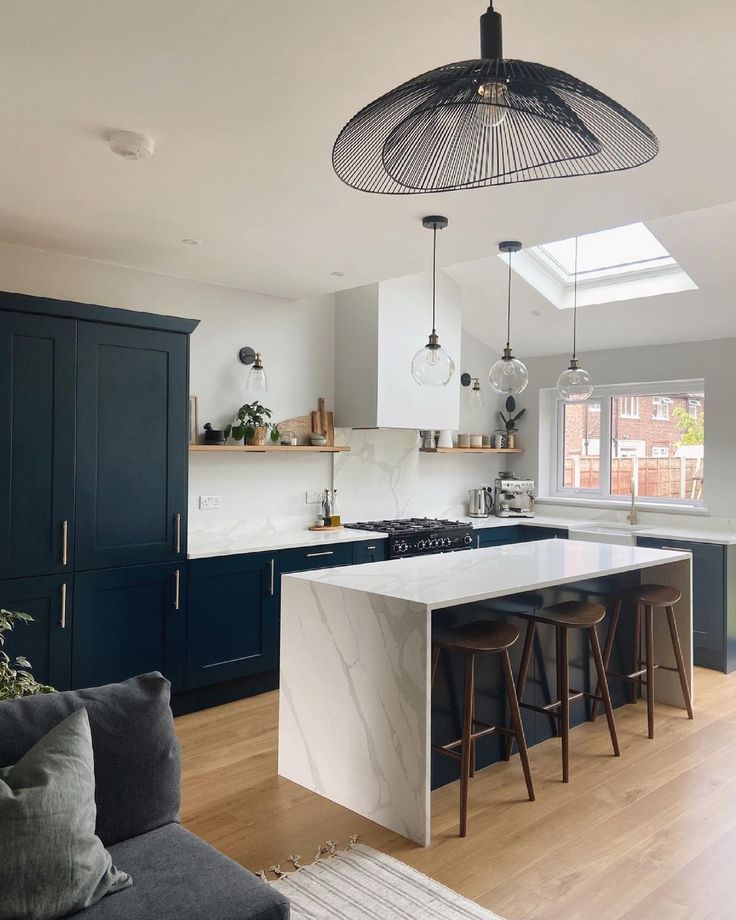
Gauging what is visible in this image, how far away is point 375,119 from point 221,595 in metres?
3.18

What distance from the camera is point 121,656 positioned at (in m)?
3.82

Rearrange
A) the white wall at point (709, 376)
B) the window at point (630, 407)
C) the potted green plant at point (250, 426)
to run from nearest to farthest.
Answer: the potted green plant at point (250, 426) → the white wall at point (709, 376) → the window at point (630, 407)

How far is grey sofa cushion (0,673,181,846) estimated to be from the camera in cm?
185

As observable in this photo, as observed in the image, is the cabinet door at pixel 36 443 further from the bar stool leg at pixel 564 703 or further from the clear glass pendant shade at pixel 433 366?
the bar stool leg at pixel 564 703

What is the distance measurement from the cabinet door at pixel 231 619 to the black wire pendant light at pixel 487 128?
2.90 meters

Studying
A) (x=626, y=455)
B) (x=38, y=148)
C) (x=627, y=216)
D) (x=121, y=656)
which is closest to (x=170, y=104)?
(x=38, y=148)

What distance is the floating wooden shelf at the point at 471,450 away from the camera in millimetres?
6039

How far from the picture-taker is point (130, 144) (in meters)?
2.55

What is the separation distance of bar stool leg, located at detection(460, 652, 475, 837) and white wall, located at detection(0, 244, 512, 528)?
239cm

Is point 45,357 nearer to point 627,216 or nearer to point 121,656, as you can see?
point 121,656

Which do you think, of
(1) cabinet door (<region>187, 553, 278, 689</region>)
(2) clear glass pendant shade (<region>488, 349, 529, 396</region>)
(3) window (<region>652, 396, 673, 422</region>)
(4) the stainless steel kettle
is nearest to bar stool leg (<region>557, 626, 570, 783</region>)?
(2) clear glass pendant shade (<region>488, 349, 529, 396</region>)

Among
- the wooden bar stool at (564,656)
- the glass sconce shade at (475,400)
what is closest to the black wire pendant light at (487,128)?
the wooden bar stool at (564,656)

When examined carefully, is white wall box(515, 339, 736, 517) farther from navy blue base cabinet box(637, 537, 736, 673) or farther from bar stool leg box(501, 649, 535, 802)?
bar stool leg box(501, 649, 535, 802)

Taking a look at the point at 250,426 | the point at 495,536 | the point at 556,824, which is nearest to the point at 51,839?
the point at 556,824
